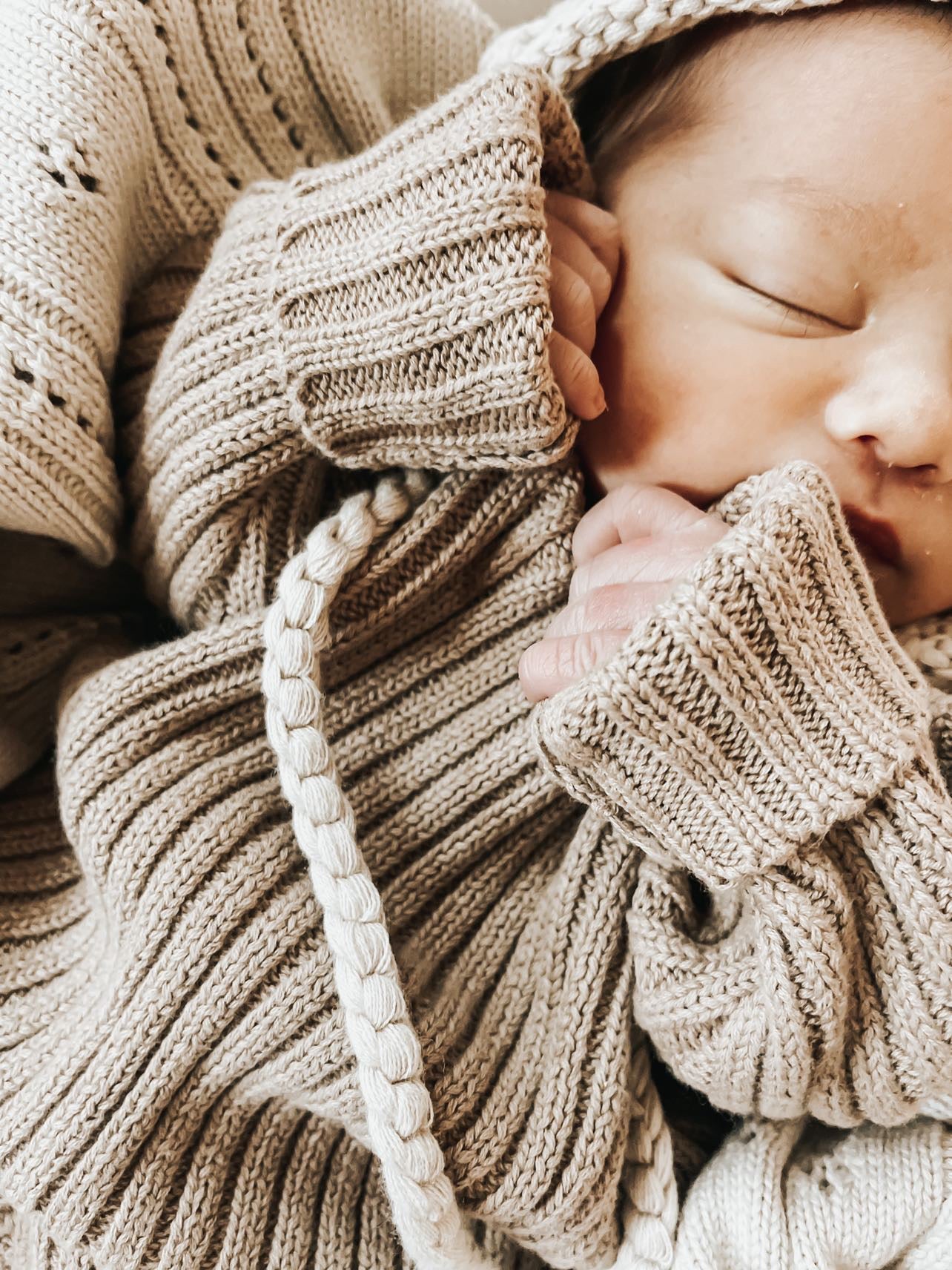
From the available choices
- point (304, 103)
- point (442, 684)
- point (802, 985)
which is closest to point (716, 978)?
point (802, 985)

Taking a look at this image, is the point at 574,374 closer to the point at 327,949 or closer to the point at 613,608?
the point at 613,608

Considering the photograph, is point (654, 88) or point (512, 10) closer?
point (654, 88)

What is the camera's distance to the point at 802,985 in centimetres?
59

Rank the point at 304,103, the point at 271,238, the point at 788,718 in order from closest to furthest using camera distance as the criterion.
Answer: the point at 788,718, the point at 271,238, the point at 304,103

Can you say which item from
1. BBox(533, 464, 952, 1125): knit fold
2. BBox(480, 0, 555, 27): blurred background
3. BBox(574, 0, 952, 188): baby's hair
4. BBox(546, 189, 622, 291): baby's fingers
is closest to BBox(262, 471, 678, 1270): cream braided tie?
BBox(533, 464, 952, 1125): knit fold

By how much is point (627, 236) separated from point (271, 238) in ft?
0.81

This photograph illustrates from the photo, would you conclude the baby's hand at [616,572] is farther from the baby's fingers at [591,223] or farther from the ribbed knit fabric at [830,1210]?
the ribbed knit fabric at [830,1210]

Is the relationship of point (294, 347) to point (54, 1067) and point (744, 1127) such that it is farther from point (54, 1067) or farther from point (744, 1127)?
point (744, 1127)

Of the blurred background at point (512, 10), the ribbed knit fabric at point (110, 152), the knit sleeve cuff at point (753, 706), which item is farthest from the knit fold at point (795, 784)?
the blurred background at point (512, 10)

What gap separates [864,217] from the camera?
24.4 inches

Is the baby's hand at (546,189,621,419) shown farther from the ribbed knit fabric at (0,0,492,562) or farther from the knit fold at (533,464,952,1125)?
the ribbed knit fabric at (0,0,492,562)

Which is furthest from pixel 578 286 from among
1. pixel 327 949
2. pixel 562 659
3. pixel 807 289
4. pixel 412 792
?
pixel 327 949

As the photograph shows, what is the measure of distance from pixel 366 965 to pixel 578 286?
0.45 m

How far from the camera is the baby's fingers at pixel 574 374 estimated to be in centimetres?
65
